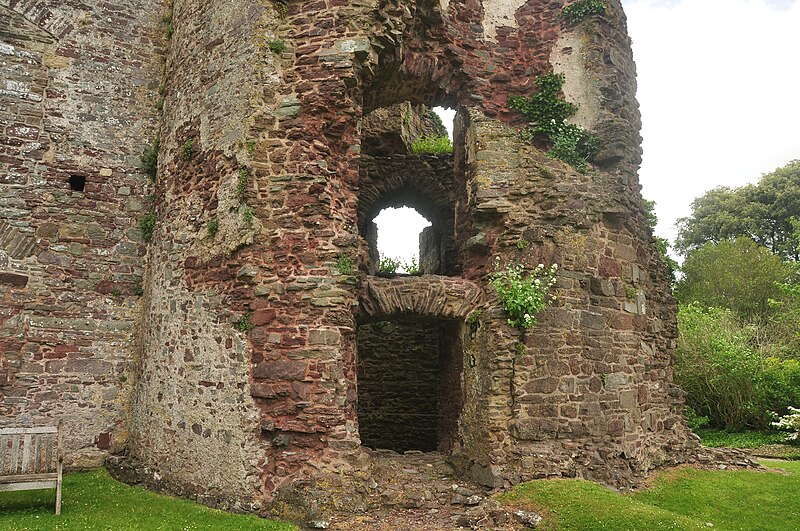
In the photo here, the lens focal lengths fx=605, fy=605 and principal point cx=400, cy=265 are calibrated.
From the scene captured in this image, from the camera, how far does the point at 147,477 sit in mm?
8203

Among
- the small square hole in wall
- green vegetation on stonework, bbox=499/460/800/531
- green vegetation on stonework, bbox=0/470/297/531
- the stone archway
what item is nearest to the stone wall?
the small square hole in wall

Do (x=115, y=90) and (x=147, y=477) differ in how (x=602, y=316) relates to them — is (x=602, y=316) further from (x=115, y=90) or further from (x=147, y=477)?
(x=115, y=90)

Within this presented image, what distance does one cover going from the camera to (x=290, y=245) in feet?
24.4

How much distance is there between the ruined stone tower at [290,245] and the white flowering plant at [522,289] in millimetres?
166

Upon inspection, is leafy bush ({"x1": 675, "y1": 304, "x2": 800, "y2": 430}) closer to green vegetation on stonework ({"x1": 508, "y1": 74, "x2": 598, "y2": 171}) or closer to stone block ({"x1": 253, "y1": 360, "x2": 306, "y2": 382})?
green vegetation on stonework ({"x1": 508, "y1": 74, "x2": 598, "y2": 171})

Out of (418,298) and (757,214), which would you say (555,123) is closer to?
(418,298)

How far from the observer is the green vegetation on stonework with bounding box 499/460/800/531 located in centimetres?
639

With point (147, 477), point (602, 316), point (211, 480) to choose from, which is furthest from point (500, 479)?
point (147, 477)

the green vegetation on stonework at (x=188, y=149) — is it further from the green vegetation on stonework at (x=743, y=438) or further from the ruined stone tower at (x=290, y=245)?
the green vegetation on stonework at (x=743, y=438)

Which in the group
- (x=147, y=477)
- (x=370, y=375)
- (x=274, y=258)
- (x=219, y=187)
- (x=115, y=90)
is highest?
(x=115, y=90)

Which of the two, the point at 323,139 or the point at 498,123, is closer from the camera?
the point at 323,139

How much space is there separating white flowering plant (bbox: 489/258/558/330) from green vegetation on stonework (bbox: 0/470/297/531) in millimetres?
3805

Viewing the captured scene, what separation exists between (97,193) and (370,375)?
6218 millimetres

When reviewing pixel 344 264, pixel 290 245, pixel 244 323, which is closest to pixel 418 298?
pixel 344 264
